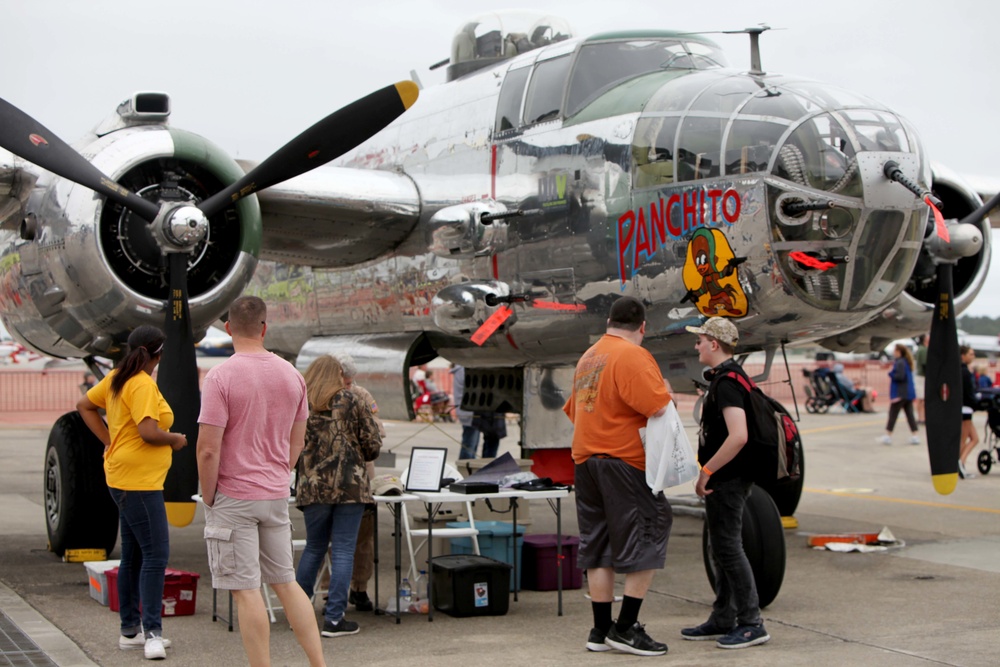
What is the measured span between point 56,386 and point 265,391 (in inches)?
1359

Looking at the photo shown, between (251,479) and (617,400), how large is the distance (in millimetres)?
1973

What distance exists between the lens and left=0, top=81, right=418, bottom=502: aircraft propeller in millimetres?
7965

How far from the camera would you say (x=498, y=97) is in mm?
9719

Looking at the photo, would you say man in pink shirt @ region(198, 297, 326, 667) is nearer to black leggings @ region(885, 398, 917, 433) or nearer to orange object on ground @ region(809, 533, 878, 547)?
orange object on ground @ region(809, 533, 878, 547)

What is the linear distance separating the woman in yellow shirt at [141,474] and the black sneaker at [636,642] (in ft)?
7.55

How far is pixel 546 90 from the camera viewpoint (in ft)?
30.2

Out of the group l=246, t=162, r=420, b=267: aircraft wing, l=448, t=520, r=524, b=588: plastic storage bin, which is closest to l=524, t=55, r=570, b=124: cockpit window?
l=246, t=162, r=420, b=267: aircraft wing

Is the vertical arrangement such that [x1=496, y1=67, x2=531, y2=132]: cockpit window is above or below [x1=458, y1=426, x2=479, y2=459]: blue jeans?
above

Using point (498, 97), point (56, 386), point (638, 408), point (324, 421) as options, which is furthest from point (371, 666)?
point (56, 386)

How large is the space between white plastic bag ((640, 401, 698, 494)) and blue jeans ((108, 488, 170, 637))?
251cm

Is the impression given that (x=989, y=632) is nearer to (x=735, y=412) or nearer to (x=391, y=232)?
(x=735, y=412)

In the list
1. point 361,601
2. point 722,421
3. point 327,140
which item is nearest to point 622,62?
point 327,140

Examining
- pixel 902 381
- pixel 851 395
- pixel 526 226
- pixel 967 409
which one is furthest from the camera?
pixel 851 395

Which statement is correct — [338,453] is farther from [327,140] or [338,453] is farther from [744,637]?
[327,140]
